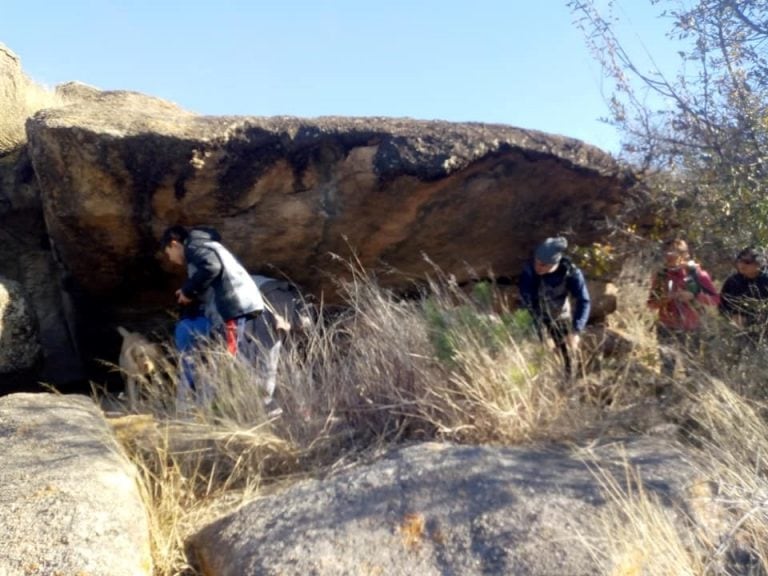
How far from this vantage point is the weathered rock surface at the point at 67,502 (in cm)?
368

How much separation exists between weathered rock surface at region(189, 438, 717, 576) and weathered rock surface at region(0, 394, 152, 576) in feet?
1.51

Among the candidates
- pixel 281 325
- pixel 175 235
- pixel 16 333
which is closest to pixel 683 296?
pixel 281 325

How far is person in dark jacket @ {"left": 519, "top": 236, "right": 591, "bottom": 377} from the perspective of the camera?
6.88m

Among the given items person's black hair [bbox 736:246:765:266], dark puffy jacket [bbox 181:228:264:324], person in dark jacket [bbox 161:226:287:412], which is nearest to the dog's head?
person in dark jacket [bbox 161:226:287:412]

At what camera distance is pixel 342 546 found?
3990mm

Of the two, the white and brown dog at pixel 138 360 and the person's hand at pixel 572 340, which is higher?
the person's hand at pixel 572 340

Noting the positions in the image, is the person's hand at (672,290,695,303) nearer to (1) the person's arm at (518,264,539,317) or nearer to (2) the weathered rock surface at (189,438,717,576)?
(1) the person's arm at (518,264,539,317)

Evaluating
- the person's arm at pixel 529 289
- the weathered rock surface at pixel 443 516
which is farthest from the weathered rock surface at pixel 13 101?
the weathered rock surface at pixel 443 516

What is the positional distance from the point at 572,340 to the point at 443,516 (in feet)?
9.27

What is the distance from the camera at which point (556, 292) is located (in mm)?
7148

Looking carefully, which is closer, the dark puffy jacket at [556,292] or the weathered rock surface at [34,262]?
the dark puffy jacket at [556,292]

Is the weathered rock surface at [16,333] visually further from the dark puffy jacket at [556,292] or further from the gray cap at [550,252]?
the gray cap at [550,252]

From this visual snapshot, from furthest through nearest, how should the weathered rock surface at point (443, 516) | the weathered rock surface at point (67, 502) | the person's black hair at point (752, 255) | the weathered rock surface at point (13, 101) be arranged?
1. the weathered rock surface at point (13, 101)
2. the person's black hair at point (752, 255)
3. the weathered rock surface at point (443, 516)
4. the weathered rock surface at point (67, 502)

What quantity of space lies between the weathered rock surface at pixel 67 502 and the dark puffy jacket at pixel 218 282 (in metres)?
1.63
